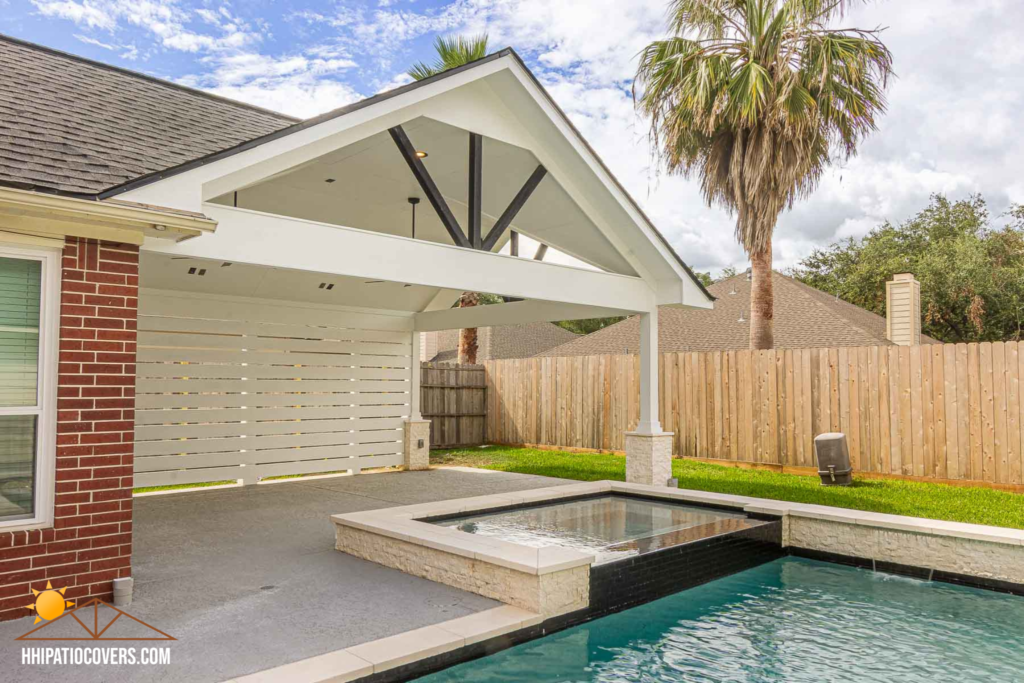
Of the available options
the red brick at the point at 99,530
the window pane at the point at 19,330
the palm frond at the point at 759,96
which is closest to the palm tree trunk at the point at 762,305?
the palm frond at the point at 759,96

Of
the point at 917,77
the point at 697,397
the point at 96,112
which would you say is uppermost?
the point at 917,77

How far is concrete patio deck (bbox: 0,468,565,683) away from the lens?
3957 millimetres

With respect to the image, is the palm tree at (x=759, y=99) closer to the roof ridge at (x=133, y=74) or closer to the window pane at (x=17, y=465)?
the roof ridge at (x=133, y=74)

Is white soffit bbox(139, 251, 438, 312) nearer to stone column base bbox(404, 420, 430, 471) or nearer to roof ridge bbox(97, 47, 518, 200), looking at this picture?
stone column base bbox(404, 420, 430, 471)

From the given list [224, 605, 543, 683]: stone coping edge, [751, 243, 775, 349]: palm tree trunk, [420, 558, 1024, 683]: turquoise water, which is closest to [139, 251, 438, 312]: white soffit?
[224, 605, 543, 683]: stone coping edge

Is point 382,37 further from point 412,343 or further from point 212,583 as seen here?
point 212,583

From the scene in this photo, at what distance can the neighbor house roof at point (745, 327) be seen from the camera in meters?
17.3

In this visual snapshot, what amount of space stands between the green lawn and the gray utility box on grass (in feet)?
0.56

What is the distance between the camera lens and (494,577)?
512 cm

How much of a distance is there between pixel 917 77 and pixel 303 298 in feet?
78.1

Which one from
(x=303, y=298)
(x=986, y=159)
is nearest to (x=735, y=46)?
(x=303, y=298)

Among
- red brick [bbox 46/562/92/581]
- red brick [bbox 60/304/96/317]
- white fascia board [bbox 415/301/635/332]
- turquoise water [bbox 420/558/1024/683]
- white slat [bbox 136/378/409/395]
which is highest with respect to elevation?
white fascia board [bbox 415/301/635/332]

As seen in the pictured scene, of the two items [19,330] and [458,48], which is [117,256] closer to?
[19,330]

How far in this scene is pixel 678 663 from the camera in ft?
15.5
